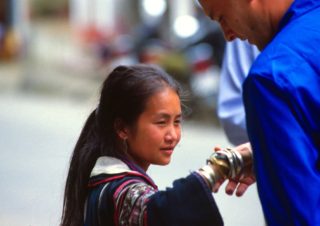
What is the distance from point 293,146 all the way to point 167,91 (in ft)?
2.55

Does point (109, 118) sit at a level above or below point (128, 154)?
above

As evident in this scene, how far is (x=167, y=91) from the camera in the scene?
2.73 meters

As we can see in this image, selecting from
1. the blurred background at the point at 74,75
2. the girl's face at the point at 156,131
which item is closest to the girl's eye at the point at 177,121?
the girl's face at the point at 156,131

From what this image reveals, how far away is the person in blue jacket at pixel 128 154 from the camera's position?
8.08ft

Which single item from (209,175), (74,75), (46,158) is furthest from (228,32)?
(74,75)

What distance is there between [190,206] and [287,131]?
393 millimetres

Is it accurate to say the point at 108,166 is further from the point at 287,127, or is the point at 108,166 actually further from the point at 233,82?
the point at 233,82

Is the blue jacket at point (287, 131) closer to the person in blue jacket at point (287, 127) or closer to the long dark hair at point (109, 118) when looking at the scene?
the person in blue jacket at point (287, 127)

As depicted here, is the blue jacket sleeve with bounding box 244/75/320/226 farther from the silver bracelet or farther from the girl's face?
the girl's face

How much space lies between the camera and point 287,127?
6.55 feet

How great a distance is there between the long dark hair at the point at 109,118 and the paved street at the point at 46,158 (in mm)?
370

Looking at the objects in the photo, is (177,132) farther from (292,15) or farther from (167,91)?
(292,15)

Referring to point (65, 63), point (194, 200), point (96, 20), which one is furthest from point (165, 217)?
point (96, 20)

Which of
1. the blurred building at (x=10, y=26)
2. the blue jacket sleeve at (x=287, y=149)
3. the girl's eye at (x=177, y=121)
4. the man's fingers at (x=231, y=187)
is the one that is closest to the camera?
the blue jacket sleeve at (x=287, y=149)
